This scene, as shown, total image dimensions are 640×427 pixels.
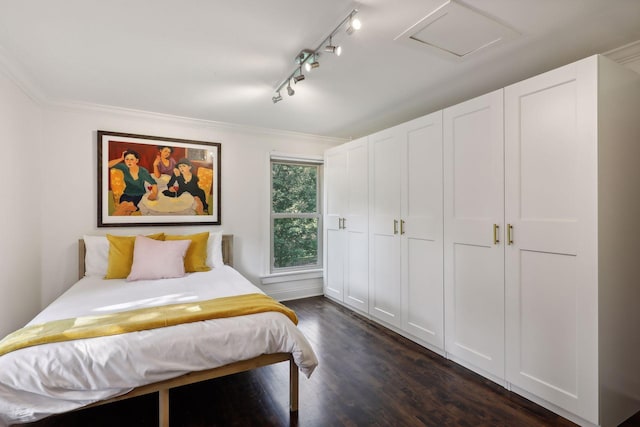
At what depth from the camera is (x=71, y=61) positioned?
7.34ft

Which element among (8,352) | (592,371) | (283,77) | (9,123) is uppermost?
(283,77)

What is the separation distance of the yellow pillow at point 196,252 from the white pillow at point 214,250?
0.21ft

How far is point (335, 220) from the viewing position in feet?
13.5

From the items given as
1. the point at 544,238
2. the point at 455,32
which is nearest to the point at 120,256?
the point at 455,32

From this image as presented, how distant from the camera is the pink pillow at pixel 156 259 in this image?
2826mm

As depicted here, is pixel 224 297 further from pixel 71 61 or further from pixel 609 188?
pixel 609 188

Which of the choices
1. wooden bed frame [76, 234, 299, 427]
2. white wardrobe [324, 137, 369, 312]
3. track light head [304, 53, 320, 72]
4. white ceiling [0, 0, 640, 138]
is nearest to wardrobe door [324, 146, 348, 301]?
white wardrobe [324, 137, 369, 312]

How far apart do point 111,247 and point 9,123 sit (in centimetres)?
128

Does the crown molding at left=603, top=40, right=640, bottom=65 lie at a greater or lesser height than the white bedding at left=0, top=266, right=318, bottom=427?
greater

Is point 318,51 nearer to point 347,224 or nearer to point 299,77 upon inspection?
point 299,77

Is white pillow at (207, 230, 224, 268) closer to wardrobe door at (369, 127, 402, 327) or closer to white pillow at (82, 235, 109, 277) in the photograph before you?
white pillow at (82, 235, 109, 277)

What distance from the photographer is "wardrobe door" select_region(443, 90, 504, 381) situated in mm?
2193

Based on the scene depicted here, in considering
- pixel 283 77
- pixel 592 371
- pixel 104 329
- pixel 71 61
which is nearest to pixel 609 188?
pixel 592 371

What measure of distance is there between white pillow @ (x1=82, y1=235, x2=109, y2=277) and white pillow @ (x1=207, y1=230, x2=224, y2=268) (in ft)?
3.21
